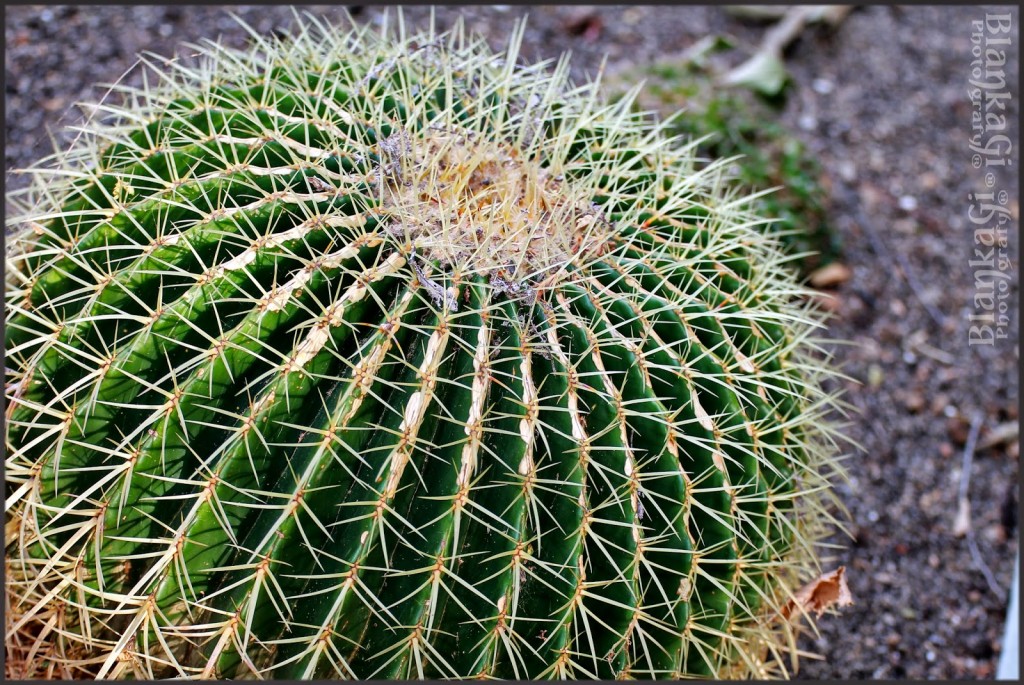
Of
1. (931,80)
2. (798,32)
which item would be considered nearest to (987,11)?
(931,80)

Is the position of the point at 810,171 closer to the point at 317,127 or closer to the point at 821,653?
the point at 821,653

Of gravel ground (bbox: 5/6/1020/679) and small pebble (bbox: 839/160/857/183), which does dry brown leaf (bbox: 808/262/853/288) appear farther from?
small pebble (bbox: 839/160/857/183)

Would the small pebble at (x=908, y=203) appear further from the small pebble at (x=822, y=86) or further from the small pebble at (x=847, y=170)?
the small pebble at (x=822, y=86)

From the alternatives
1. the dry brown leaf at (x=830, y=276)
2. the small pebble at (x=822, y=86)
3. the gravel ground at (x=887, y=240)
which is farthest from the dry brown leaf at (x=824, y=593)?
the small pebble at (x=822, y=86)

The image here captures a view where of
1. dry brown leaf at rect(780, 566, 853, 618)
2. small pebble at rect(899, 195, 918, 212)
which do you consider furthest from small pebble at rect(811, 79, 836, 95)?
dry brown leaf at rect(780, 566, 853, 618)

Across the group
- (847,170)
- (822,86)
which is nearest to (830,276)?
(847,170)

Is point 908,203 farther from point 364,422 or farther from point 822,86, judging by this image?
point 364,422
